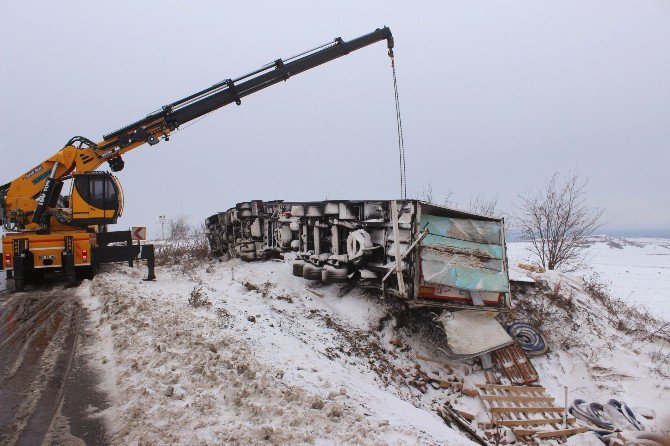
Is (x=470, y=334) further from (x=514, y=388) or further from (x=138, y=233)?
(x=138, y=233)

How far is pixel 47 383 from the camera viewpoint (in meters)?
4.60

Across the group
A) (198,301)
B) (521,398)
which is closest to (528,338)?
(521,398)

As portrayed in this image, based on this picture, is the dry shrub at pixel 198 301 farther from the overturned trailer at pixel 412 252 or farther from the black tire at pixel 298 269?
the black tire at pixel 298 269

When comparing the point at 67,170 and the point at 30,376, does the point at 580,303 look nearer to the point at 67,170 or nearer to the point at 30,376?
the point at 30,376

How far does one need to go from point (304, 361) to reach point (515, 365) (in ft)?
15.8

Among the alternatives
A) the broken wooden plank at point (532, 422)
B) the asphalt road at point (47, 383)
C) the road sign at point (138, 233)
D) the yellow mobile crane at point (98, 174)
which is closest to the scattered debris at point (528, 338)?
the broken wooden plank at point (532, 422)

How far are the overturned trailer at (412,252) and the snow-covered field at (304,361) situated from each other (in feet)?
2.64

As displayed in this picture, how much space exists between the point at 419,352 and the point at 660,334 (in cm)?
662

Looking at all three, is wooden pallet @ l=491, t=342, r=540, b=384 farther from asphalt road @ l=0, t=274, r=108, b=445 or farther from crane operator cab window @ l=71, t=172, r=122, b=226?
crane operator cab window @ l=71, t=172, r=122, b=226

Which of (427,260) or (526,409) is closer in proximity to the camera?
(526,409)

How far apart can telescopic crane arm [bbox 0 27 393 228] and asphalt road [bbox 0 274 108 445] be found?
17.6 ft

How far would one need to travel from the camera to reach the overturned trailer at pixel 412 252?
738 cm

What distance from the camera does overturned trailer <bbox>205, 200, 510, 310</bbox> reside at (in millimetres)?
7379

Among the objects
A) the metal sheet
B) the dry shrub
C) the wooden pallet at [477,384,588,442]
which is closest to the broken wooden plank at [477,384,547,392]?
the wooden pallet at [477,384,588,442]
